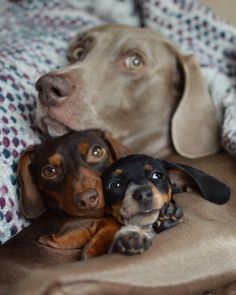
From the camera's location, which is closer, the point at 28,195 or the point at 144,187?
the point at 144,187

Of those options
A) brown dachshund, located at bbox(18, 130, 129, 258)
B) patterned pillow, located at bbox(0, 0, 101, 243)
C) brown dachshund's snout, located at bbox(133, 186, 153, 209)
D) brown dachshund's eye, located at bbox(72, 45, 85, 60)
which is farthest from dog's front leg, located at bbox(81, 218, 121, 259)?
brown dachshund's eye, located at bbox(72, 45, 85, 60)

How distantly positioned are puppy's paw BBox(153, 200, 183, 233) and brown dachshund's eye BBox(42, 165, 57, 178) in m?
0.35

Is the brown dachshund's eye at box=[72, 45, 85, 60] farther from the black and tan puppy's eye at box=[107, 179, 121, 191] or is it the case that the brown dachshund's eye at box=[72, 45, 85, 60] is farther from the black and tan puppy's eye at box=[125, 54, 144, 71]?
the black and tan puppy's eye at box=[107, 179, 121, 191]

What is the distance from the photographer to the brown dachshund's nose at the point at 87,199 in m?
1.70

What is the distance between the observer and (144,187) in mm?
1687

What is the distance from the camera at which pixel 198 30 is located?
9.11 ft

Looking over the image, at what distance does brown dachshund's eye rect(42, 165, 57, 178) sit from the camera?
1861 mm

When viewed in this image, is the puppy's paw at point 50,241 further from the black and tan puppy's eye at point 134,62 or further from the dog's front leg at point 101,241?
the black and tan puppy's eye at point 134,62

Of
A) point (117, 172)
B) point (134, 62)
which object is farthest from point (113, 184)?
point (134, 62)

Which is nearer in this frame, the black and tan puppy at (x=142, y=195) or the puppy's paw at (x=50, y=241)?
the black and tan puppy at (x=142, y=195)

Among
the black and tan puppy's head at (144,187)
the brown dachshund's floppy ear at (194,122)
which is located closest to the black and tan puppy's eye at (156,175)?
the black and tan puppy's head at (144,187)

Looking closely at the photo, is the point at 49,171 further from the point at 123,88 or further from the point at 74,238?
the point at 123,88

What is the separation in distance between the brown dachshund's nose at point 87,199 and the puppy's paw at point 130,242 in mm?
153

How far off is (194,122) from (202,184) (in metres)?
0.54
